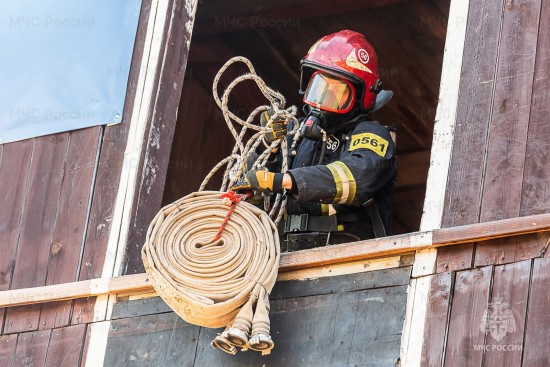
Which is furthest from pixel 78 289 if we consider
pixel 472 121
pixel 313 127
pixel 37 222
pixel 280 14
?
pixel 280 14

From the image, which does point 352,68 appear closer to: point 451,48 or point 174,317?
point 451,48

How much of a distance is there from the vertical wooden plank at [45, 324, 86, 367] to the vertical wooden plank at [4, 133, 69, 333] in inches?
5.5

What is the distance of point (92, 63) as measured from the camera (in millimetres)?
6980

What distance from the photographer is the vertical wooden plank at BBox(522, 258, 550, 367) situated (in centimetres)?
507

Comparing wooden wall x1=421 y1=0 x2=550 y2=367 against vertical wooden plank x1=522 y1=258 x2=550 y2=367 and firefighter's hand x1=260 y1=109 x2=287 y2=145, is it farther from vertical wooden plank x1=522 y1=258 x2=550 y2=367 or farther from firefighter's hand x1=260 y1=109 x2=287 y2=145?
firefighter's hand x1=260 y1=109 x2=287 y2=145

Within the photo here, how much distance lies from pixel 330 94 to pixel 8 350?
68.7 inches

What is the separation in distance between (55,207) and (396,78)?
273 centimetres

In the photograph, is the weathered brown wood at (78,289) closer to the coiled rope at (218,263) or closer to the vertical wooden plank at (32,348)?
the vertical wooden plank at (32,348)

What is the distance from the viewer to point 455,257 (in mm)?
5457

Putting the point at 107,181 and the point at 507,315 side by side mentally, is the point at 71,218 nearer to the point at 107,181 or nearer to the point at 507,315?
the point at 107,181

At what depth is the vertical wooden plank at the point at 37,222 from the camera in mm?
6488

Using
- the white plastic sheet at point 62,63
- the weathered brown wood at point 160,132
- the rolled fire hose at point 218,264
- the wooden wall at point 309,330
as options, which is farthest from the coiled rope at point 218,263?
the white plastic sheet at point 62,63

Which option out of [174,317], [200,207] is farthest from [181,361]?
[200,207]

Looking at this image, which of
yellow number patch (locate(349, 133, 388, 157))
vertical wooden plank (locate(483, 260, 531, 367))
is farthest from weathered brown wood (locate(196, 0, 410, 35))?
vertical wooden plank (locate(483, 260, 531, 367))
